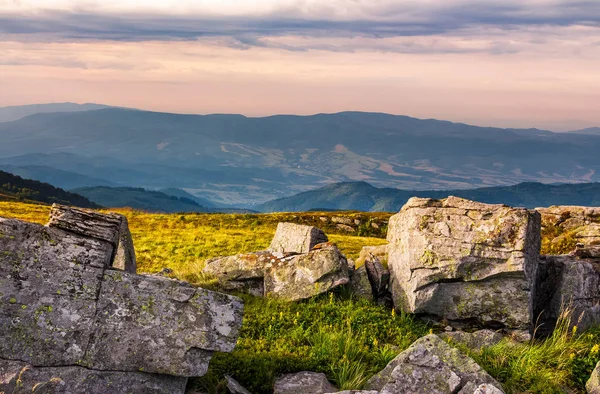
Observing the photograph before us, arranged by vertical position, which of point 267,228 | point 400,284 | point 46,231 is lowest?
point 267,228

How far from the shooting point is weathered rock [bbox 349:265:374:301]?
64.4 ft

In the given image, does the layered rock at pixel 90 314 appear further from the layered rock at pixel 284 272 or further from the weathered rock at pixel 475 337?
the weathered rock at pixel 475 337

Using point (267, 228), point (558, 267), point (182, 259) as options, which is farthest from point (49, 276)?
point (267, 228)

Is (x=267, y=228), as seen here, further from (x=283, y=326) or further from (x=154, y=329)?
(x=154, y=329)

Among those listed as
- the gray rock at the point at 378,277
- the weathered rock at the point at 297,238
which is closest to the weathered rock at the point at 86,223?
the gray rock at the point at 378,277

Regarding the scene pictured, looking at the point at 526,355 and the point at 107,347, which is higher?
the point at 107,347

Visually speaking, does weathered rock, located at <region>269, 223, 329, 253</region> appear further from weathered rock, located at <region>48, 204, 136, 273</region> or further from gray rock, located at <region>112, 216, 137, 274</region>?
weathered rock, located at <region>48, 204, 136, 273</region>

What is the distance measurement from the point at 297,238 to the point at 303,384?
12.2m

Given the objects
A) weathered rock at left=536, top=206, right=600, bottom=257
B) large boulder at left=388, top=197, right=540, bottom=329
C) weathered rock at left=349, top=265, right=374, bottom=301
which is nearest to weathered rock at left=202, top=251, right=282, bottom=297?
weathered rock at left=349, top=265, right=374, bottom=301

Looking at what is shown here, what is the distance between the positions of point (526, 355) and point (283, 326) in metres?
7.12

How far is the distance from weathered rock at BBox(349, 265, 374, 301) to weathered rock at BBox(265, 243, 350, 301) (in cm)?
53

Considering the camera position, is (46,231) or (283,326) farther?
(283,326)

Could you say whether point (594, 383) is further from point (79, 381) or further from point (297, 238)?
point (297, 238)

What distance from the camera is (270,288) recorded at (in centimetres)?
1988
